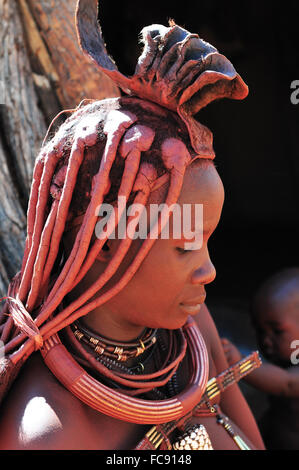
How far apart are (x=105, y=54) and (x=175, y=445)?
114 cm

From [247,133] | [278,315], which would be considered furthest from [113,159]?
[247,133]

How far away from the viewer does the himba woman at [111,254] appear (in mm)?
1444

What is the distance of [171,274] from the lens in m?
1.51

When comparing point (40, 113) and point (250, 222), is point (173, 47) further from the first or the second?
point (250, 222)

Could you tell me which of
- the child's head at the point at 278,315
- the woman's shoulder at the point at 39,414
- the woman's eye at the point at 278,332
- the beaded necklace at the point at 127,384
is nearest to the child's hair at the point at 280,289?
the child's head at the point at 278,315

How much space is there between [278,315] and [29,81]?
1577 mm

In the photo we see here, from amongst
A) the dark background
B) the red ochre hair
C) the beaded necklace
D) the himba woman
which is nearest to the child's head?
the dark background

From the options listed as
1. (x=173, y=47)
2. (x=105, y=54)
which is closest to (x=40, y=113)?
(x=105, y=54)

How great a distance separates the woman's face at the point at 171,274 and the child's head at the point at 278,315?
49.5 inches

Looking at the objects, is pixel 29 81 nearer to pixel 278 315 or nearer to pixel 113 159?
pixel 113 159

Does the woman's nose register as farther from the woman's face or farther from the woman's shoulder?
the woman's shoulder

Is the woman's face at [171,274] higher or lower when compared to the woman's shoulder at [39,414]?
higher

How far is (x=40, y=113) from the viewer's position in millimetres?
2463

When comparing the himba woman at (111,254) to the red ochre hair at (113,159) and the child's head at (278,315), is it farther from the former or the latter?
the child's head at (278,315)
